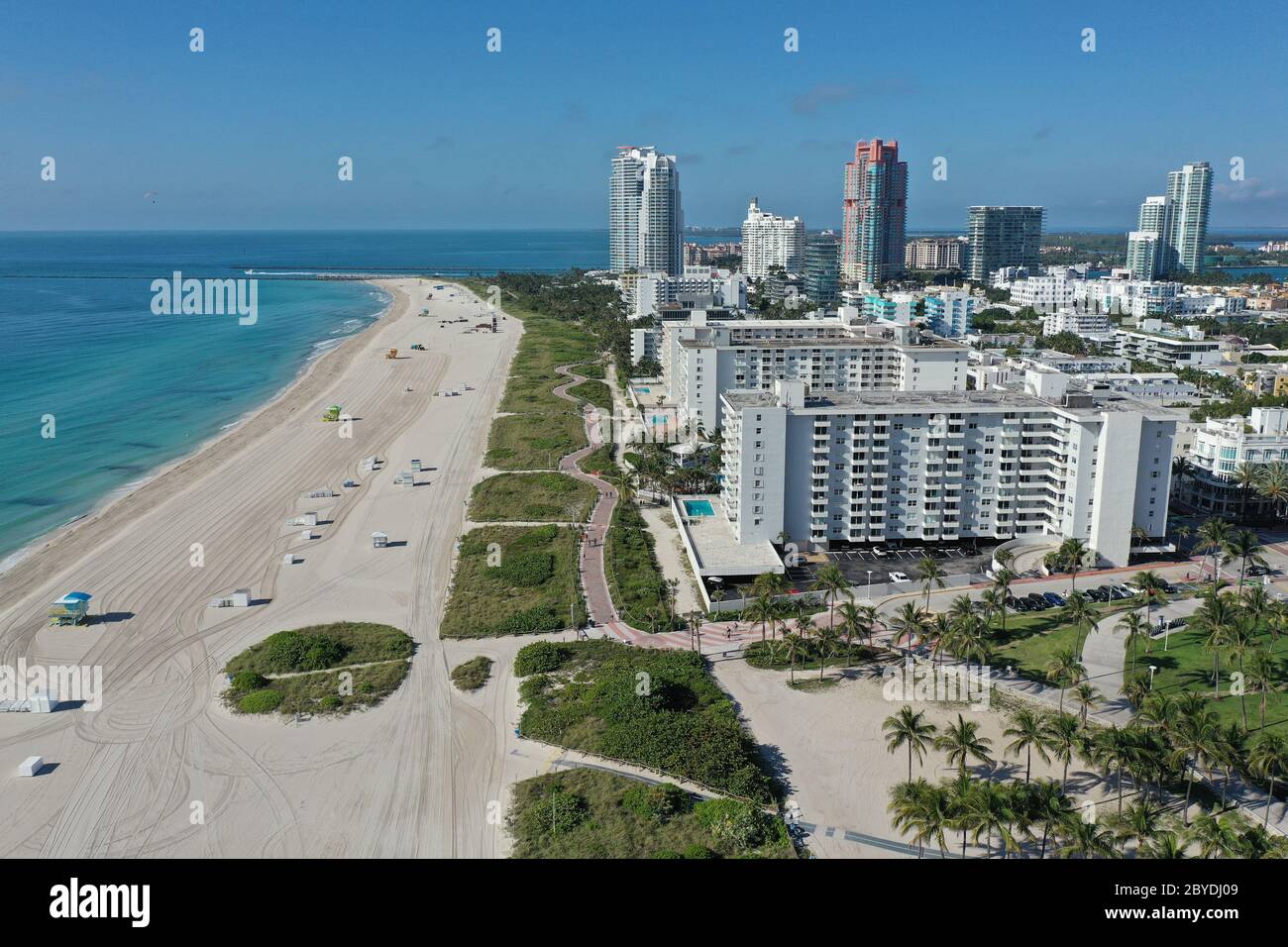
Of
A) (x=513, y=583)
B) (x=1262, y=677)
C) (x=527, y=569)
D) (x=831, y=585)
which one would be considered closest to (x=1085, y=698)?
(x=1262, y=677)

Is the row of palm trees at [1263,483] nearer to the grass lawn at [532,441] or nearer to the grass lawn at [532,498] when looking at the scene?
the grass lawn at [532,498]

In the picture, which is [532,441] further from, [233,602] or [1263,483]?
[1263,483]

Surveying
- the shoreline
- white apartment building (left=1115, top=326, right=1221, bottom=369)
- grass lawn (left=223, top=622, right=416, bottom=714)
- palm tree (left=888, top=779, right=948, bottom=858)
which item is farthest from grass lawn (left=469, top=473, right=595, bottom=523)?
white apartment building (left=1115, top=326, right=1221, bottom=369)

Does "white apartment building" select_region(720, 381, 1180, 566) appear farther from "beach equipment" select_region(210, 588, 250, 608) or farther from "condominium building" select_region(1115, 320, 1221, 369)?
"condominium building" select_region(1115, 320, 1221, 369)
